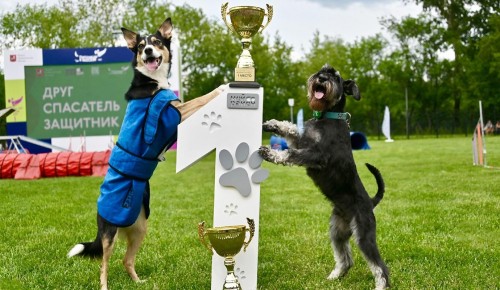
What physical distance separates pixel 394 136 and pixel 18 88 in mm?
27845

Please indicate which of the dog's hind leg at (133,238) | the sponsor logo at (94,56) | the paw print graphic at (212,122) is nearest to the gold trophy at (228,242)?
the paw print graphic at (212,122)

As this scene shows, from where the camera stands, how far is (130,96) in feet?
13.0

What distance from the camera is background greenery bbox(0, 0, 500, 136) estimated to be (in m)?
35.2

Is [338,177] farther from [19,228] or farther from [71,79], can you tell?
[71,79]

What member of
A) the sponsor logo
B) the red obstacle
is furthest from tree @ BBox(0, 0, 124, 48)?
the red obstacle

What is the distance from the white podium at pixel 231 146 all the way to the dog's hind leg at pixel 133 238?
84cm

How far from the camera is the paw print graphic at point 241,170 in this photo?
145 inches

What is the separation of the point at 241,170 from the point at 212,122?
1.30ft

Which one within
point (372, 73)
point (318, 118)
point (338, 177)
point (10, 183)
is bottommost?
point (10, 183)

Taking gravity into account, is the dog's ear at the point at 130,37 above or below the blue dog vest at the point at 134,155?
above

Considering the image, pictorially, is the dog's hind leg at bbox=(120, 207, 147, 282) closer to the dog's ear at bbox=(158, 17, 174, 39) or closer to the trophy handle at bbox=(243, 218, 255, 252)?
the trophy handle at bbox=(243, 218, 255, 252)

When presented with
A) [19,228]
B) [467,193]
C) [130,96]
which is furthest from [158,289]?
[467,193]

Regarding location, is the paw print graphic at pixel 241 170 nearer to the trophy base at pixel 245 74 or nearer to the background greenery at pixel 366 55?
the trophy base at pixel 245 74

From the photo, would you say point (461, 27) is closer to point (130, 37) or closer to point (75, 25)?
point (75, 25)
